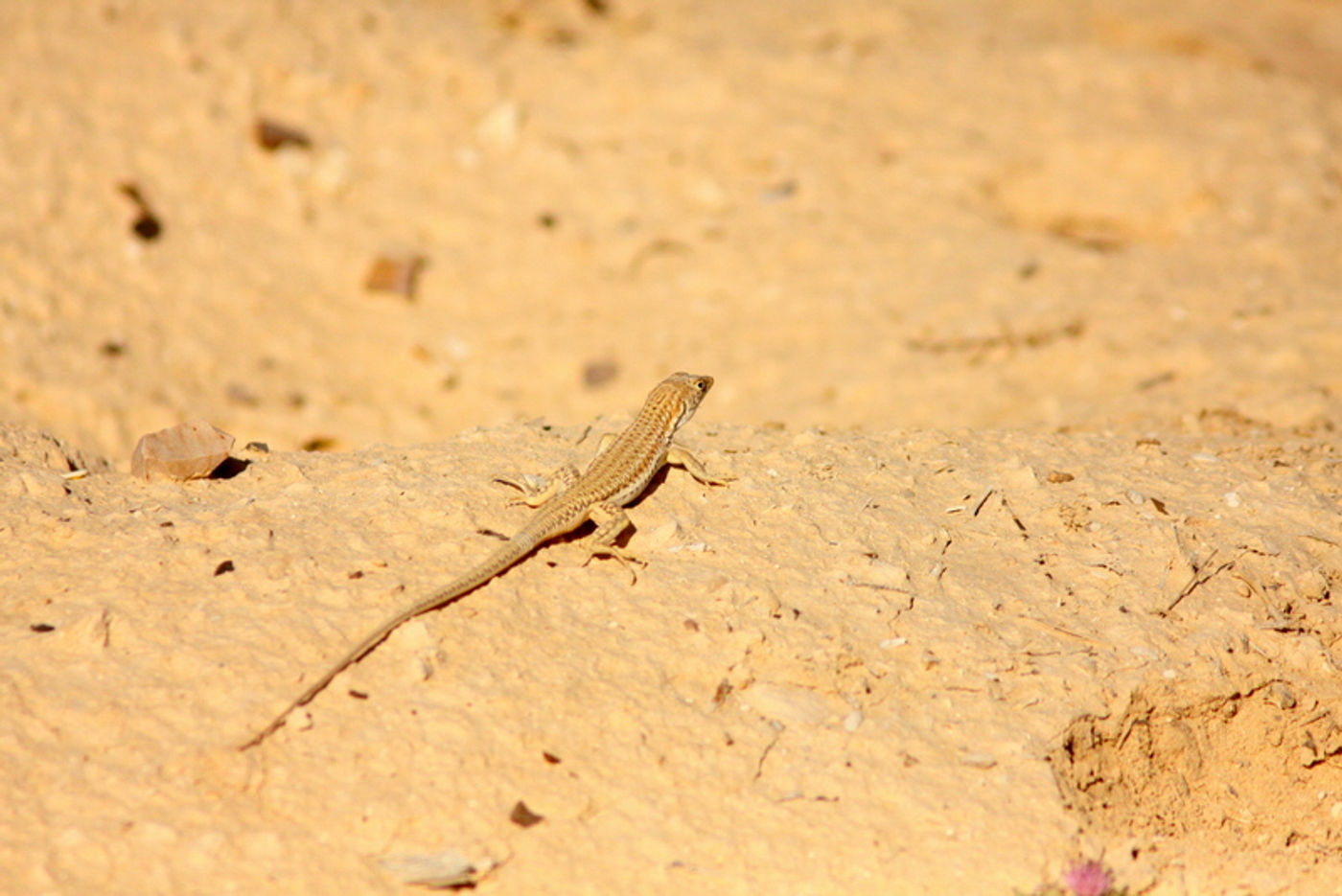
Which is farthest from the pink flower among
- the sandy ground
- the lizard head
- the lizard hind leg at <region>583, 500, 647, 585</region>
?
the lizard head

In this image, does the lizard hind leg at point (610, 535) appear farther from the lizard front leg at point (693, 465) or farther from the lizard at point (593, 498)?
the lizard front leg at point (693, 465)

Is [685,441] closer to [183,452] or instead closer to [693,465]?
[693,465]

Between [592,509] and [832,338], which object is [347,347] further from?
[592,509]

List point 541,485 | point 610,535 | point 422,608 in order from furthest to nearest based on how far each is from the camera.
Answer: point 541,485
point 610,535
point 422,608

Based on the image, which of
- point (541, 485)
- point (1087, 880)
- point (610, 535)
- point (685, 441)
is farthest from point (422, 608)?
point (1087, 880)

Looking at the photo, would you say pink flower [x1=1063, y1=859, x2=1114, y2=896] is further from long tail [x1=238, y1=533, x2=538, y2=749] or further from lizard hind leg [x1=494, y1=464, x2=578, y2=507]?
lizard hind leg [x1=494, y1=464, x2=578, y2=507]

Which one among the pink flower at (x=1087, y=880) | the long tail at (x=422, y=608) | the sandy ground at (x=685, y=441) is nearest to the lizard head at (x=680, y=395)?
the sandy ground at (x=685, y=441)
